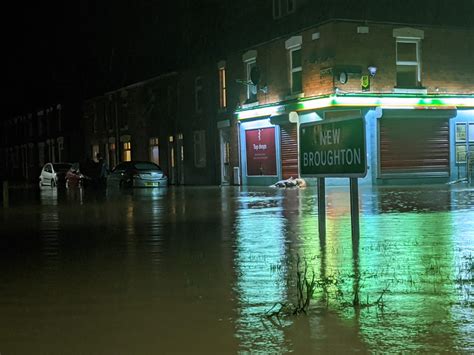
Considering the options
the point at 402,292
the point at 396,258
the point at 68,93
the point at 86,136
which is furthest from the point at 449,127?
the point at 68,93

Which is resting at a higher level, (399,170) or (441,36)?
(441,36)

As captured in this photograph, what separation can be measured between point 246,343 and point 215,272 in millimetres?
2938

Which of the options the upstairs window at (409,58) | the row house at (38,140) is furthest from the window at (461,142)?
the row house at (38,140)

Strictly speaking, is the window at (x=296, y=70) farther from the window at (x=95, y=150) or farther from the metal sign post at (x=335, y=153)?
the window at (x=95, y=150)

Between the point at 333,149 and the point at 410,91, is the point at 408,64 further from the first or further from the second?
Answer: the point at 333,149

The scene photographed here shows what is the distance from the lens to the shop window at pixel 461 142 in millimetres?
29297

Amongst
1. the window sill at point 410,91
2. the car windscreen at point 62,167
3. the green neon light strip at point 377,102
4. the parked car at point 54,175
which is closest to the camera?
the green neon light strip at point 377,102

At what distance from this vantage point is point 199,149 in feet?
123

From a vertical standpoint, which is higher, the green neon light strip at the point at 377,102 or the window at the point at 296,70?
the window at the point at 296,70

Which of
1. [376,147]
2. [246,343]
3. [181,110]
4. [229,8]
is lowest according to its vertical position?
[246,343]

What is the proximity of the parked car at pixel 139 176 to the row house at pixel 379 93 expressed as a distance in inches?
192

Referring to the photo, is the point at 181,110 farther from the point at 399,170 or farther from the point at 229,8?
the point at 399,170

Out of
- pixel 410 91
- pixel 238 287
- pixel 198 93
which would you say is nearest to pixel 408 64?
pixel 410 91

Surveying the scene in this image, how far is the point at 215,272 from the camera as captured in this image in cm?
790
